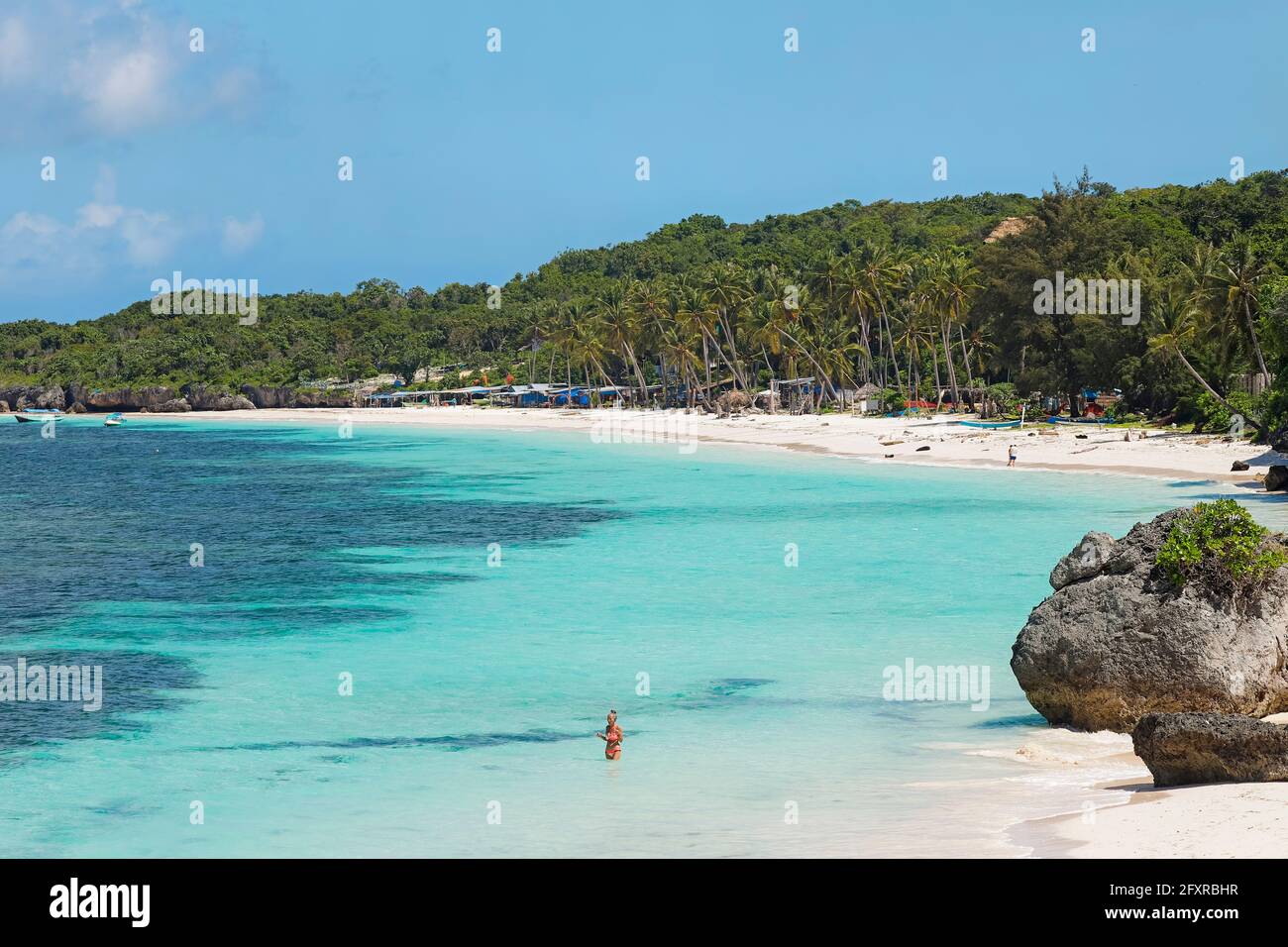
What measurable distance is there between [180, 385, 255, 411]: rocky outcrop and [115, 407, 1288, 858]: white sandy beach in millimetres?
2349

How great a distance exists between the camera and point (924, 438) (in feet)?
243

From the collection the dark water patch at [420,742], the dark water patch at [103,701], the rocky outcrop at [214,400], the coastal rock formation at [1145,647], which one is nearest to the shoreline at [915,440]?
the coastal rock formation at [1145,647]

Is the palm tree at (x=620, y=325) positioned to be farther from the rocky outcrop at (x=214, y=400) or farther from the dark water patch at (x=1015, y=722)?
the dark water patch at (x=1015, y=722)

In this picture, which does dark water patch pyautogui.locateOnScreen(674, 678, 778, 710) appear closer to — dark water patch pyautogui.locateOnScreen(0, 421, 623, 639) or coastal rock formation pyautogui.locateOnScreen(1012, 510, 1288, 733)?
coastal rock formation pyautogui.locateOnScreen(1012, 510, 1288, 733)

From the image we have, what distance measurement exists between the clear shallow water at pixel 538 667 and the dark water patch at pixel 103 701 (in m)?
0.10

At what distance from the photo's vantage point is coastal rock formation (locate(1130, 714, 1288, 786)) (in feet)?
42.4

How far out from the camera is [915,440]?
244 ft

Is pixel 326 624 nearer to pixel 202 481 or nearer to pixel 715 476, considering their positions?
pixel 715 476

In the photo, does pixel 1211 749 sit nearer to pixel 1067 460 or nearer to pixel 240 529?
pixel 240 529

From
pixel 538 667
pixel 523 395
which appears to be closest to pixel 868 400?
pixel 523 395

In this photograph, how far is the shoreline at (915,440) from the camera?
54.8 metres

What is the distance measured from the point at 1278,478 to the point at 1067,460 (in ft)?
53.1
